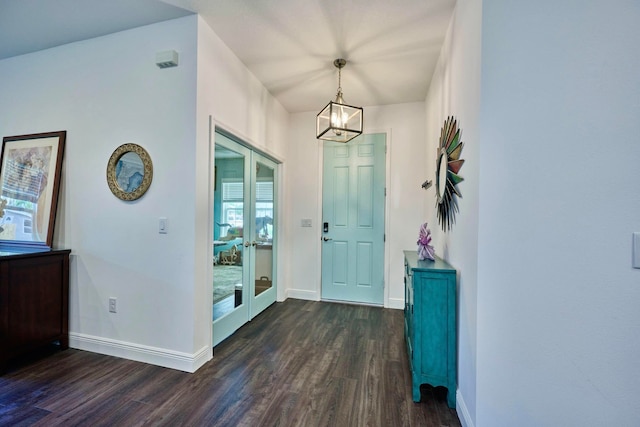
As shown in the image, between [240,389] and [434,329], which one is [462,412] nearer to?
[434,329]

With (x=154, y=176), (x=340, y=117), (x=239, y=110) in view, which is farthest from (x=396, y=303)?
(x=154, y=176)

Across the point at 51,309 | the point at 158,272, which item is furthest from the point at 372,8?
the point at 51,309

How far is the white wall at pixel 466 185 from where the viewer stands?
1.44 m

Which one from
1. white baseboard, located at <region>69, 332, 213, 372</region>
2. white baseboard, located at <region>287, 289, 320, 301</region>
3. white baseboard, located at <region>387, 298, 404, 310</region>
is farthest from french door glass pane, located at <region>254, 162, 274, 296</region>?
white baseboard, located at <region>387, 298, 404, 310</region>

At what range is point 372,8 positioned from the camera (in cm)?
199

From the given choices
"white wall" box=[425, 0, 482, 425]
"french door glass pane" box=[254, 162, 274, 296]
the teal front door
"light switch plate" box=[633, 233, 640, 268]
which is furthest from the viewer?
the teal front door

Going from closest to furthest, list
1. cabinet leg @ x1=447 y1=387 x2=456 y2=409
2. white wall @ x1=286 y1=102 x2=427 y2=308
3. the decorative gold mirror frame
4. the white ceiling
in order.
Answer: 1. cabinet leg @ x1=447 y1=387 x2=456 y2=409
2. the white ceiling
3. the decorative gold mirror frame
4. white wall @ x1=286 y1=102 x2=427 y2=308

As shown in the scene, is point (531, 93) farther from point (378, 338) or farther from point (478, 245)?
point (378, 338)

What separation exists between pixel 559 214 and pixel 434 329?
107cm

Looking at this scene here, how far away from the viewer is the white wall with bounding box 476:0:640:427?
956 mm

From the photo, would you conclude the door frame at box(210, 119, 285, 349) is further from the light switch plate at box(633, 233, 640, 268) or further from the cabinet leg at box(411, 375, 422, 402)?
the light switch plate at box(633, 233, 640, 268)

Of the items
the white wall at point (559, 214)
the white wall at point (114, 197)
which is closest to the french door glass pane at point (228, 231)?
the white wall at point (114, 197)

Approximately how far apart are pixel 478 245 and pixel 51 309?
3396 millimetres

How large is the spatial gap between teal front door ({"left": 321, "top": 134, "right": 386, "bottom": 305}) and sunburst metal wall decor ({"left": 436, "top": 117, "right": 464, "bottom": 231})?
1.37m
